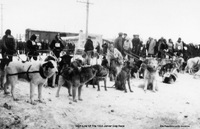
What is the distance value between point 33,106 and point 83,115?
153cm

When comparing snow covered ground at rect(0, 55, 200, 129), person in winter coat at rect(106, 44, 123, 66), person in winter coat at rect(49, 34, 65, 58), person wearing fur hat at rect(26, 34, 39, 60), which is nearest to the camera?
snow covered ground at rect(0, 55, 200, 129)

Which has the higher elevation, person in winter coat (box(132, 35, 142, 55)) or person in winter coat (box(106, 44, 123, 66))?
person in winter coat (box(132, 35, 142, 55))

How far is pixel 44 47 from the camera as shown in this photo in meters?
23.9

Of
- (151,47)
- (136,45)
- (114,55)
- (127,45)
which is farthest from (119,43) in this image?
(151,47)

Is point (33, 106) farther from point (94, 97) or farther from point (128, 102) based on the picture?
point (128, 102)

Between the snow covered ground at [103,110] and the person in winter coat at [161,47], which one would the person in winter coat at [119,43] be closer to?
the person in winter coat at [161,47]

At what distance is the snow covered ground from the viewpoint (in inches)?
265

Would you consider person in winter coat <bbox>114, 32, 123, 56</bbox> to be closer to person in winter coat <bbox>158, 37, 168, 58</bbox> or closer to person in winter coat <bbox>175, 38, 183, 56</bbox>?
person in winter coat <bbox>158, 37, 168, 58</bbox>

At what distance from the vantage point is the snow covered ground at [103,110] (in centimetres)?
674

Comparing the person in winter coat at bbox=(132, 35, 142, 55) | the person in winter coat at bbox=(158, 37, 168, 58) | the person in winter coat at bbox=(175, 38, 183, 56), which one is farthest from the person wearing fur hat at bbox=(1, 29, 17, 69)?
the person in winter coat at bbox=(175, 38, 183, 56)

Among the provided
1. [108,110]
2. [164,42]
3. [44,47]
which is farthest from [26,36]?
[108,110]

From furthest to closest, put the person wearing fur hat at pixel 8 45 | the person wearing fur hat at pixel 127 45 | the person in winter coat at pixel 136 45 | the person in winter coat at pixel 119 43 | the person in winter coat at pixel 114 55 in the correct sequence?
the person in winter coat at pixel 136 45 → the person wearing fur hat at pixel 127 45 → the person in winter coat at pixel 119 43 → the person in winter coat at pixel 114 55 → the person wearing fur hat at pixel 8 45

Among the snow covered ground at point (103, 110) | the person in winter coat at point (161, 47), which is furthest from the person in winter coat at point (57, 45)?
the person in winter coat at point (161, 47)

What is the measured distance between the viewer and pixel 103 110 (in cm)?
840
